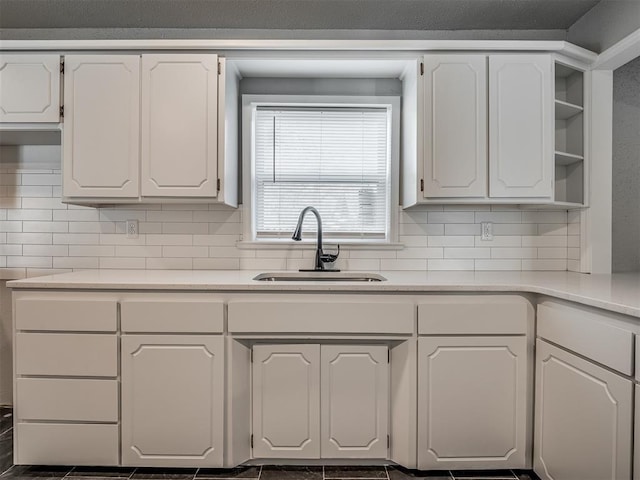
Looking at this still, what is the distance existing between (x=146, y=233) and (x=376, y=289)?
1518 millimetres

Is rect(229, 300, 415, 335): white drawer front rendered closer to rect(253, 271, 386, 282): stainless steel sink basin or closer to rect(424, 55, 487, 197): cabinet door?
rect(253, 271, 386, 282): stainless steel sink basin

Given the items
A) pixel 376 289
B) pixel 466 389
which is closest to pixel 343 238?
pixel 376 289

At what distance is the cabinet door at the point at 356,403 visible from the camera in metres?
1.89

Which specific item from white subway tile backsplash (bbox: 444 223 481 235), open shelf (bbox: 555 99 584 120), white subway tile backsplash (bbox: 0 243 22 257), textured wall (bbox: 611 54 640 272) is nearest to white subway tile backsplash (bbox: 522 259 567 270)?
textured wall (bbox: 611 54 640 272)

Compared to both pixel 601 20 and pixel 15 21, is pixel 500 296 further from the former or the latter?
pixel 15 21

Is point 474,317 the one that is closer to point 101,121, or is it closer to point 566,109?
point 566,109

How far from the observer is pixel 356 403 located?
1892 mm

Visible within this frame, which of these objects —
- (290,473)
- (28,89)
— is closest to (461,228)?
(290,473)

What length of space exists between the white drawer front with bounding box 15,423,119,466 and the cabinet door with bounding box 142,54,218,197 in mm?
1198

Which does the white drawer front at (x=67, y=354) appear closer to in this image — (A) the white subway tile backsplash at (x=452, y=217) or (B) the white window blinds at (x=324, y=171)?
(B) the white window blinds at (x=324, y=171)

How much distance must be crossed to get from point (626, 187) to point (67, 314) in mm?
3103

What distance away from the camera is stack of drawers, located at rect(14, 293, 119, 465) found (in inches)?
72.6

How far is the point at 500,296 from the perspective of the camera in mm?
1848

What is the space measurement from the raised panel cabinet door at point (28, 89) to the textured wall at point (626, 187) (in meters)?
3.18
